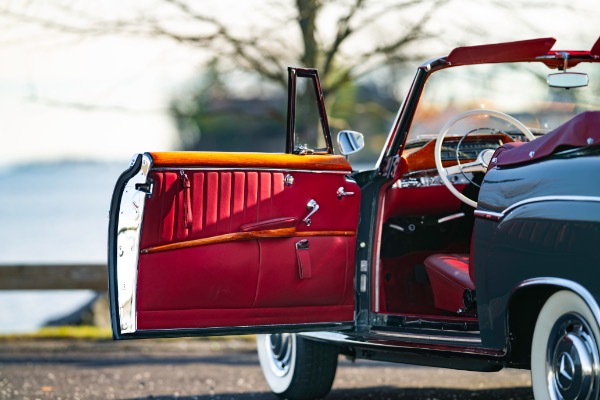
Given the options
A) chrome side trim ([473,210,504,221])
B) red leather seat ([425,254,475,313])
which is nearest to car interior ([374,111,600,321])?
red leather seat ([425,254,475,313])

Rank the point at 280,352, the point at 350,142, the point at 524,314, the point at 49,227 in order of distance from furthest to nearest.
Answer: the point at 49,227 → the point at 280,352 → the point at 350,142 → the point at 524,314

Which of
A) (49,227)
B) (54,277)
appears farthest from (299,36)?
(49,227)

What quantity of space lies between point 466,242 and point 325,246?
109 centimetres

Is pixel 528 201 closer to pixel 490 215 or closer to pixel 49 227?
pixel 490 215

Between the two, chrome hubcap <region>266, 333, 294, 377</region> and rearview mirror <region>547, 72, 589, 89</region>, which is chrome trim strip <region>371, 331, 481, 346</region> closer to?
chrome hubcap <region>266, 333, 294, 377</region>

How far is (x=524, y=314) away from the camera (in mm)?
4133

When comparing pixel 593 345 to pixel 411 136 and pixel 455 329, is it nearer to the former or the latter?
pixel 455 329

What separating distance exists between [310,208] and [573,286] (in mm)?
1676

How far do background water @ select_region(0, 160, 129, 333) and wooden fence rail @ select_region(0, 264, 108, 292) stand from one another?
0.14 meters

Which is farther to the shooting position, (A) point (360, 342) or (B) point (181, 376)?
(B) point (181, 376)

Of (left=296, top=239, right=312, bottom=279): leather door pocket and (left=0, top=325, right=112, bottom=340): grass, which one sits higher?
(left=296, top=239, right=312, bottom=279): leather door pocket

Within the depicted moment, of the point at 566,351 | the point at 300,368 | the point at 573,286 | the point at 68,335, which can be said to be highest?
the point at 573,286

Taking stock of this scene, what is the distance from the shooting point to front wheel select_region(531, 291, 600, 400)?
3.62 meters

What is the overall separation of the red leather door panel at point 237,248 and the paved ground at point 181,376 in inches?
66.9
